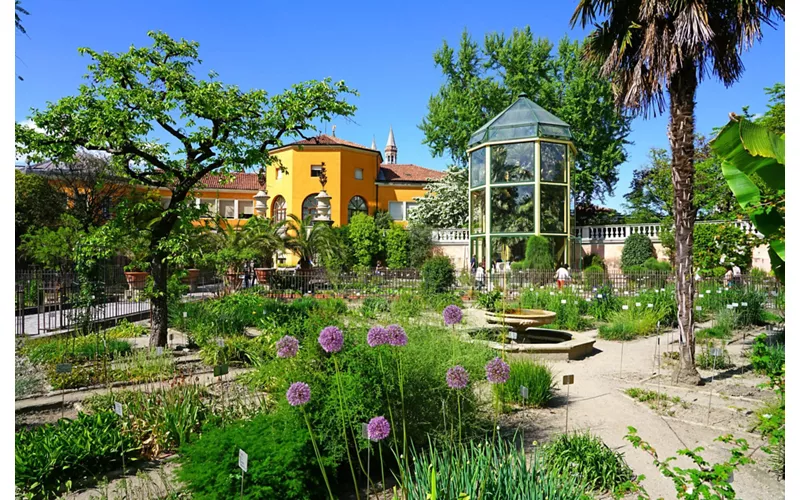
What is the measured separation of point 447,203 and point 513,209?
26.9ft

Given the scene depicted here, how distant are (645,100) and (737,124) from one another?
18.7 ft

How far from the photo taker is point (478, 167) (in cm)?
2589

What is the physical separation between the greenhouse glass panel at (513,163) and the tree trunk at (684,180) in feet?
55.7

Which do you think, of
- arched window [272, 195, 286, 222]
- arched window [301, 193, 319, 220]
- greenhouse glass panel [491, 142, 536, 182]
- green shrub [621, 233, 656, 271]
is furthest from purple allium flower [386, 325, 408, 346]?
arched window [272, 195, 286, 222]

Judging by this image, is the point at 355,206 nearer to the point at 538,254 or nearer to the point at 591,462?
the point at 538,254

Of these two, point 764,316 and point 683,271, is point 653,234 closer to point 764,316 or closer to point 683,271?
point 764,316

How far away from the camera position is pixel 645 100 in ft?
25.3

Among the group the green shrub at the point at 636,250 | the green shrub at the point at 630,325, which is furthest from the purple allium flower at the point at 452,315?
the green shrub at the point at 636,250

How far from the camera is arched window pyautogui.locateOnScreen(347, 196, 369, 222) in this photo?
35.4 m

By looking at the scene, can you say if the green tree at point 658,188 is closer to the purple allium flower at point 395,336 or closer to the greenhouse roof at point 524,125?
the greenhouse roof at point 524,125

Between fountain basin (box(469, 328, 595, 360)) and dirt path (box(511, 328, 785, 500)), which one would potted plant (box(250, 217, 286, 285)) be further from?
dirt path (box(511, 328, 785, 500))

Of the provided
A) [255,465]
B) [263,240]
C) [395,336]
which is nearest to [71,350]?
[255,465]

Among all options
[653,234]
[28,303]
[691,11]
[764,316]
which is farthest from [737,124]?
[653,234]

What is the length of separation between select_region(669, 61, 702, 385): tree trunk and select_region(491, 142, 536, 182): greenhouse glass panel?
55.7 ft
